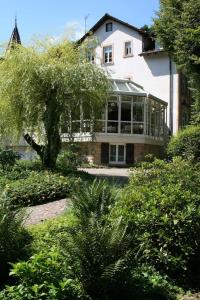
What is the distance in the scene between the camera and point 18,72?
18750mm

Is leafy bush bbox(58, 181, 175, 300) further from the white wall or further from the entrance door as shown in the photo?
the white wall

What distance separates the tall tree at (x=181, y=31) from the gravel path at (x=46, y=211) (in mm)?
8412

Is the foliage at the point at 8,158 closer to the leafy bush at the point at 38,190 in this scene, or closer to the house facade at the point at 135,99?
the leafy bush at the point at 38,190

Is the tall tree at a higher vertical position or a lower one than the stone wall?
higher

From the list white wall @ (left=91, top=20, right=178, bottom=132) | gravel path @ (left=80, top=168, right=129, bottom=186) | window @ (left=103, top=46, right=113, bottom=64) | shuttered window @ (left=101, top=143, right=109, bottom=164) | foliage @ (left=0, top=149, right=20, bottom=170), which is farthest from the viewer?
window @ (left=103, top=46, right=113, bottom=64)

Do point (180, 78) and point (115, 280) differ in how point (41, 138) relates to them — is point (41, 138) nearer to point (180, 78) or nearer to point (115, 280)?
point (115, 280)

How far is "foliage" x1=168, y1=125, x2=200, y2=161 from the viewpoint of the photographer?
77.6 feet

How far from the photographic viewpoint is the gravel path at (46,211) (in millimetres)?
10977

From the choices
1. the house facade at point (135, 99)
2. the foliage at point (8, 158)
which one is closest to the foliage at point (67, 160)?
the foliage at point (8, 158)

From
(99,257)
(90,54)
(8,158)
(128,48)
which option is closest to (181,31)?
(90,54)

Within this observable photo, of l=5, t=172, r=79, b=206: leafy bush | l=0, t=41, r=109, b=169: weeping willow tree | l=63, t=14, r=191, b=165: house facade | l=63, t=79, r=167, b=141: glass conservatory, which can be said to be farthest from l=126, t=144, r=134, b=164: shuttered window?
l=5, t=172, r=79, b=206: leafy bush

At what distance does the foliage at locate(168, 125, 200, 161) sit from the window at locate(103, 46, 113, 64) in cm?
1649

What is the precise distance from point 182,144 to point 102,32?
18372 mm

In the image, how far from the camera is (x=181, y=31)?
20.1 metres
